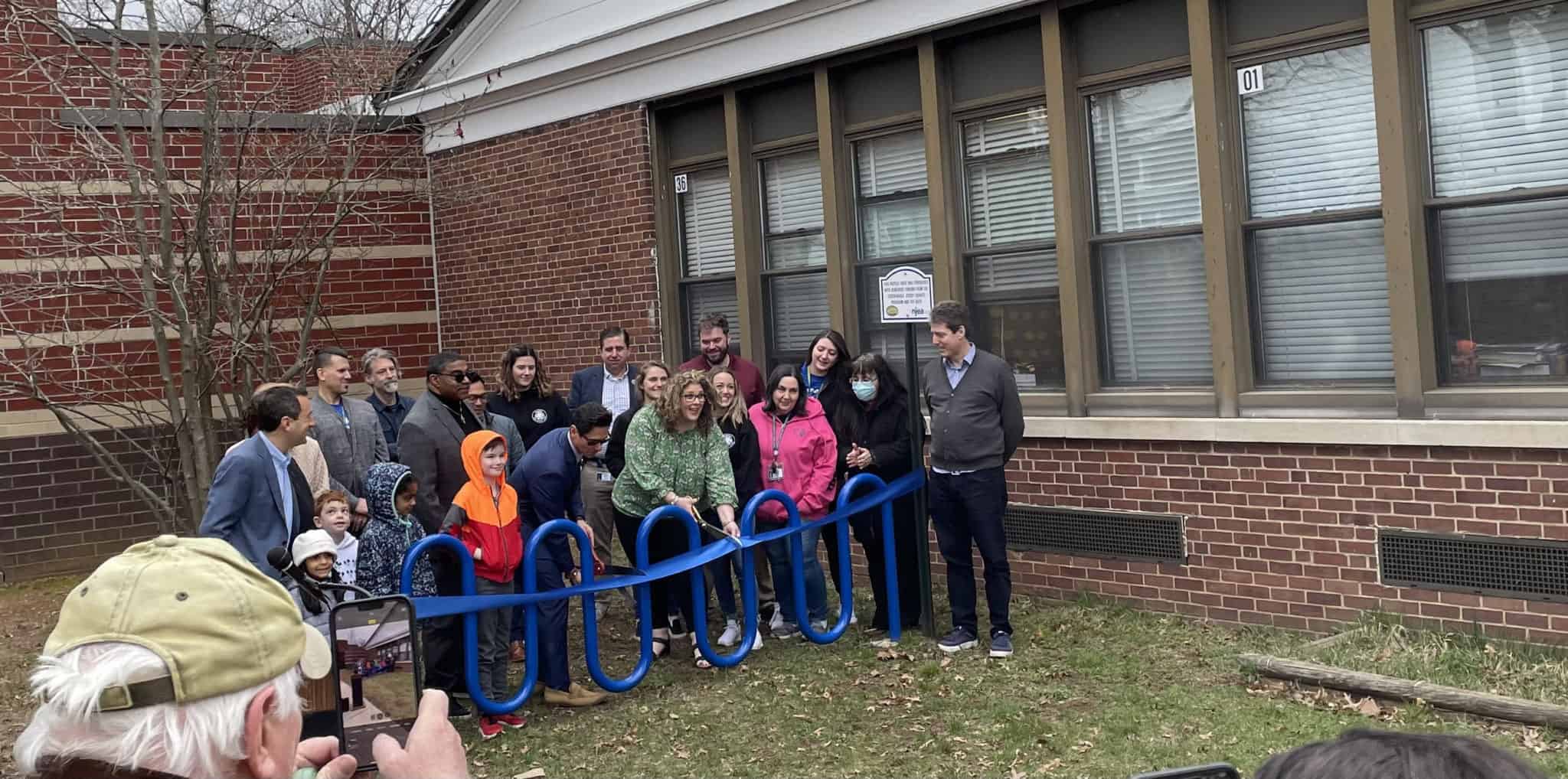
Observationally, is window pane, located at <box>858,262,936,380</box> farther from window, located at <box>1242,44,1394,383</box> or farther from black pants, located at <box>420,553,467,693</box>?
black pants, located at <box>420,553,467,693</box>

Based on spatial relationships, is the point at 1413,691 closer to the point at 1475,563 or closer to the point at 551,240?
the point at 1475,563

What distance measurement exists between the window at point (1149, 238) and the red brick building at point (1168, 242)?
0.06 feet

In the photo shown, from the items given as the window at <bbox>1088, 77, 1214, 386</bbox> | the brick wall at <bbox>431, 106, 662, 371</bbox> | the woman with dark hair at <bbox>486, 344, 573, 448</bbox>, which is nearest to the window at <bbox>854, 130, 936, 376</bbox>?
the window at <bbox>1088, 77, 1214, 386</bbox>

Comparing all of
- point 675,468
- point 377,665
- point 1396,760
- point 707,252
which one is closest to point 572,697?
point 675,468

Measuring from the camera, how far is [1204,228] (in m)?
8.99

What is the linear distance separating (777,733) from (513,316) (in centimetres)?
755

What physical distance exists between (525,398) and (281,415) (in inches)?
137

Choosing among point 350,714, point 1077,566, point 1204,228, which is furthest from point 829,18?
point 350,714

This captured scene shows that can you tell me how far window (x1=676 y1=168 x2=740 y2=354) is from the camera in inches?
496

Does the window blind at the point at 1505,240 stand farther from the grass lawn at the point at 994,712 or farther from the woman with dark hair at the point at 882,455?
the woman with dark hair at the point at 882,455

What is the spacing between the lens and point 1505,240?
7836 millimetres

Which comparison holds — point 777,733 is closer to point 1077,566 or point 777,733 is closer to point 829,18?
point 1077,566

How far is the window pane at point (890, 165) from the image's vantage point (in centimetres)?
1092

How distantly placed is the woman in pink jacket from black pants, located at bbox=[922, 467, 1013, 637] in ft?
2.39
